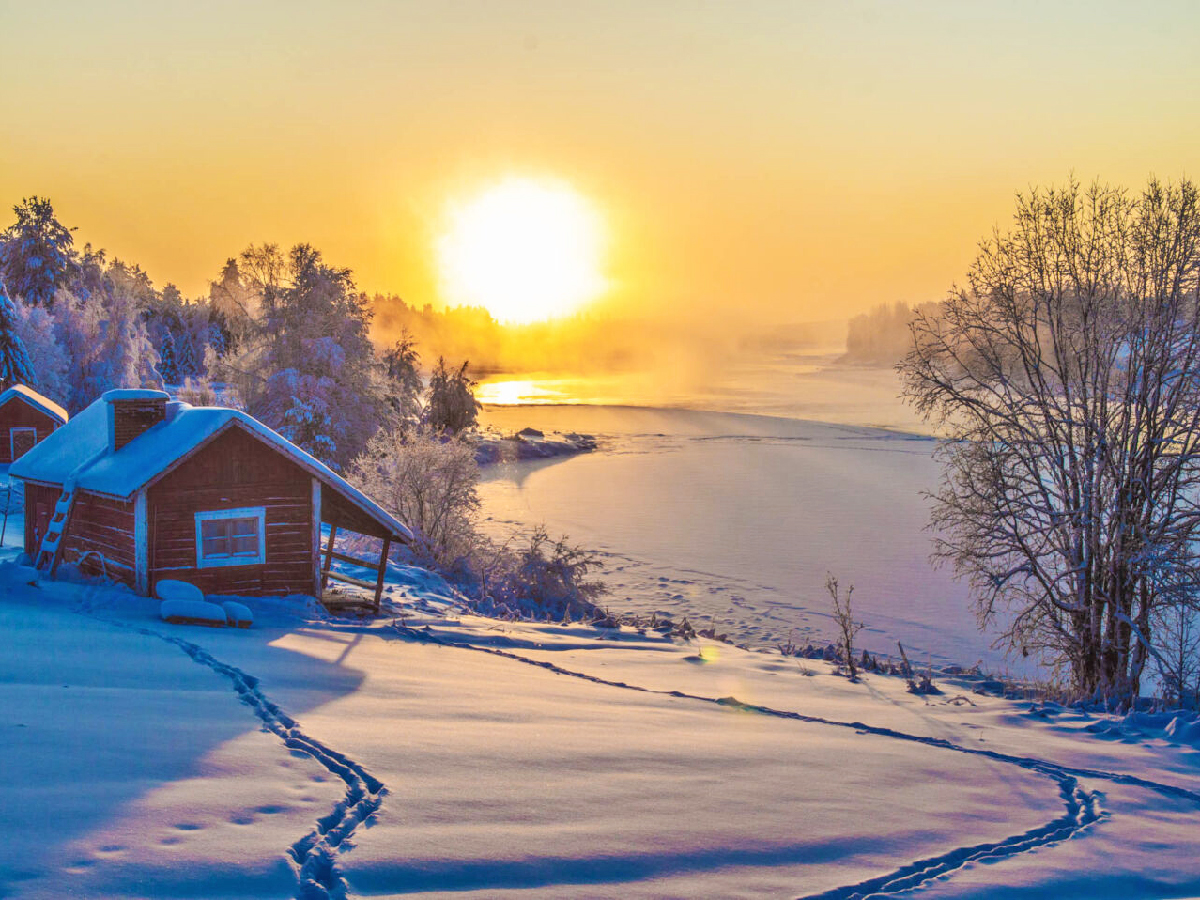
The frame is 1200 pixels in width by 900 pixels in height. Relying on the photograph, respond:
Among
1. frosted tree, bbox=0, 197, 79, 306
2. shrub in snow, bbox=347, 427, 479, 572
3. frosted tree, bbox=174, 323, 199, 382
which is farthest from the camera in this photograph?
frosted tree, bbox=174, 323, 199, 382

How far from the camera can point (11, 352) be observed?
45.9m

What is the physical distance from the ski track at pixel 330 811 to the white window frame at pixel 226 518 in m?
8.79

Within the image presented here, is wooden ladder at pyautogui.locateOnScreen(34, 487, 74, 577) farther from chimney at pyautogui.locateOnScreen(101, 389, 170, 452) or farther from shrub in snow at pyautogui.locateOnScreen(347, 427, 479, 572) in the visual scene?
shrub in snow at pyautogui.locateOnScreen(347, 427, 479, 572)

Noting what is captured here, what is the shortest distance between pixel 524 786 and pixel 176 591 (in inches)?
497

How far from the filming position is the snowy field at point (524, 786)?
5246 millimetres

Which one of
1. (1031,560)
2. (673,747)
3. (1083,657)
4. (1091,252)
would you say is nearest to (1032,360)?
(1091,252)

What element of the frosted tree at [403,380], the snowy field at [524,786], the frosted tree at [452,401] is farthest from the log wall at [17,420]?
the frosted tree at [452,401]

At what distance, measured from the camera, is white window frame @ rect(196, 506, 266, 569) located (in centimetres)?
1781

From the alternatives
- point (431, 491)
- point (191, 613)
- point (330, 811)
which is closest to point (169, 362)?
point (431, 491)

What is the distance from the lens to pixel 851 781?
27.0 ft

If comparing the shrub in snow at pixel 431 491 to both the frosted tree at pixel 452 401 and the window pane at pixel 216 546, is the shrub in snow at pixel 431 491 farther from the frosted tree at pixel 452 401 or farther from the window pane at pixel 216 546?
the frosted tree at pixel 452 401

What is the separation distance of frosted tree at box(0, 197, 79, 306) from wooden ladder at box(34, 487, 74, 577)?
176 feet

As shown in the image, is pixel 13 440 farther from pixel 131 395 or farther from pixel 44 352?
pixel 131 395

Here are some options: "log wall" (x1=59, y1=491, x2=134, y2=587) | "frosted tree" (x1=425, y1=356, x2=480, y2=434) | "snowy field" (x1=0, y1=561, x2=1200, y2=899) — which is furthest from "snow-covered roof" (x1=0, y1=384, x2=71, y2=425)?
"frosted tree" (x1=425, y1=356, x2=480, y2=434)
